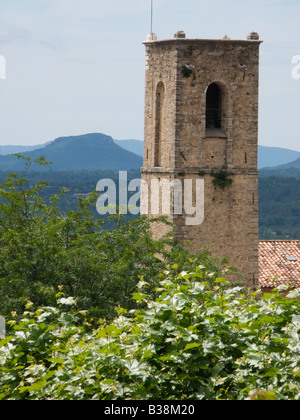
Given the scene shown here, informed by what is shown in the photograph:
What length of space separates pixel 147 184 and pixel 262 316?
17320 millimetres

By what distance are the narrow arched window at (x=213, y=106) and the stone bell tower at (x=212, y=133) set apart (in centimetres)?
3

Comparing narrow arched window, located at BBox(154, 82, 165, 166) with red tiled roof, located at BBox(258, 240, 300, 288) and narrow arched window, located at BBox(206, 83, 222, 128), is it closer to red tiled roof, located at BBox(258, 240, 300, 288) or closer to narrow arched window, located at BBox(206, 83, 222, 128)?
narrow arched window, located at BBox(206, 83, 222, 128)

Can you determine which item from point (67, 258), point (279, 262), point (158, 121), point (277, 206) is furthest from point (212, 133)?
point (277, 206)

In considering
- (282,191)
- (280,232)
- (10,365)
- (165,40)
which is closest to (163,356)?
(10,365)

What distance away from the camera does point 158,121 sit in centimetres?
2434

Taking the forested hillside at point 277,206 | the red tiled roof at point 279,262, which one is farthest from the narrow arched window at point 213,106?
the forested hillside at point 277,206

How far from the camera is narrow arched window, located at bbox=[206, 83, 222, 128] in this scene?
23.8m

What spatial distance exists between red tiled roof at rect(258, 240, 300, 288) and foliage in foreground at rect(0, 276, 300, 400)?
1732cm

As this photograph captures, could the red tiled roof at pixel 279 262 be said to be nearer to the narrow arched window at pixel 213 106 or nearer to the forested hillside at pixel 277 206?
the narrow arched window at pixel 213 106

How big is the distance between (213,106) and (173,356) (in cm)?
1728

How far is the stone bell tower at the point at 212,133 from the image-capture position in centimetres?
2294

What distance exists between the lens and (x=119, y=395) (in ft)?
23.7

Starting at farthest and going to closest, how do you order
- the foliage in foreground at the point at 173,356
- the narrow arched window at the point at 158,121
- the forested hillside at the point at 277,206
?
the forested hillside at the point at 277,206 → the narrow arched window at the point at 158,121 → the foliage in foreground at the point at 173,356
